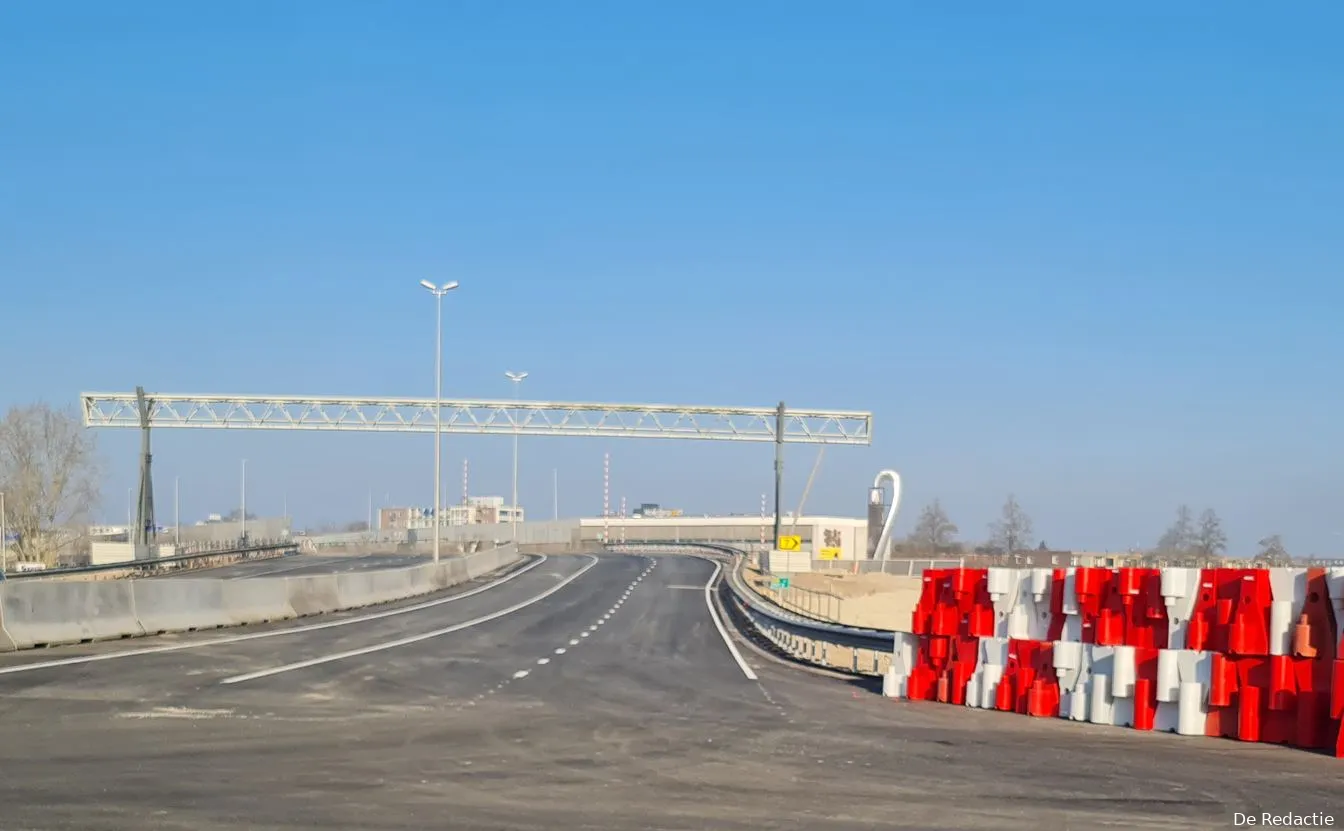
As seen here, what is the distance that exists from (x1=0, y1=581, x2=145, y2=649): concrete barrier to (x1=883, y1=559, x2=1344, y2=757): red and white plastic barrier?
1473 cm

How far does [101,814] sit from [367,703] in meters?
8.18

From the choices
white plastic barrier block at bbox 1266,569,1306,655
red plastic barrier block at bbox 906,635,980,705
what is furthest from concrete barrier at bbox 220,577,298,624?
white plastic barrier block at bbox 1266,569,1306,655

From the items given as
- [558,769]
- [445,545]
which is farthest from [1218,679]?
[445,545]

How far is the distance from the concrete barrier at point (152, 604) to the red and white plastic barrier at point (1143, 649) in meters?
14.8

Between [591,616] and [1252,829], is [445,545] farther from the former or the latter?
[1252,829]

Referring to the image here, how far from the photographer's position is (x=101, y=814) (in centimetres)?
948

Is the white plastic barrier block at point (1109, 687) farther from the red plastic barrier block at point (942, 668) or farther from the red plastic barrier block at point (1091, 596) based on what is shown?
the red plastic barrier block at point (942, 668)

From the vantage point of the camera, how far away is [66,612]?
83.4ft

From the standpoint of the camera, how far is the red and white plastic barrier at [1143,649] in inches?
547

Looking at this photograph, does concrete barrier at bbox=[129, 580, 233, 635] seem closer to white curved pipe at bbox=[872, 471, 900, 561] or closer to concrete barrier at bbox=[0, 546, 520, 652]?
concrete barrier at bbox=[0, 546, 520, 652]

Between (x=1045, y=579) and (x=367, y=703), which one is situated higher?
(x=1045, y=579)

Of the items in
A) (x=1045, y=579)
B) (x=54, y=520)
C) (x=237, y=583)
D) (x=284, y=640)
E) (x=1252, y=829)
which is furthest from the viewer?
(x=54, y=520)

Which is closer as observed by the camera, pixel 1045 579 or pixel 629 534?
pixel 1045 579

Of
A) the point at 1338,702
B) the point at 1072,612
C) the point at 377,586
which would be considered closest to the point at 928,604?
the point at 1072,612
